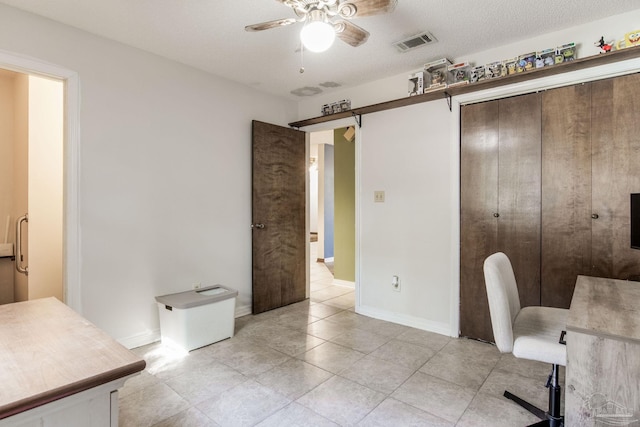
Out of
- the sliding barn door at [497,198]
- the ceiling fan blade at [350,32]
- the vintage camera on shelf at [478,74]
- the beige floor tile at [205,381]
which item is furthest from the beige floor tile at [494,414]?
the vintage camera on shelf at [478,74]

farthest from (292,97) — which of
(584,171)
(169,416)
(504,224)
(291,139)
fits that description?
(169,416)

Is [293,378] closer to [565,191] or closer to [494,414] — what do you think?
[494,414]

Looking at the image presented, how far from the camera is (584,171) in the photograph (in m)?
2.47

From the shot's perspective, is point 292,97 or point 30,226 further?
point 292,97

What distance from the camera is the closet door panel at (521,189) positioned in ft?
8.73

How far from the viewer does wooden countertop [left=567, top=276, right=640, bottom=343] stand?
1271mm

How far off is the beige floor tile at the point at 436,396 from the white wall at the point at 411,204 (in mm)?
940

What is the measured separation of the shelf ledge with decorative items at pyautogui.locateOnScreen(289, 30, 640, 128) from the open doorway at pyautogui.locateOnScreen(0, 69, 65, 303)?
3.00 meters

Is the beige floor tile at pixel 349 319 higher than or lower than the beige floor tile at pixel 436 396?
higher

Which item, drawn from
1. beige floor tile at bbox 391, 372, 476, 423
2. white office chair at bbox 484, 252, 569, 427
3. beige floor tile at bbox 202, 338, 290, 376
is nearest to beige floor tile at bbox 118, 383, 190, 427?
beige floor tile at bbox 202, 338, 290, 376

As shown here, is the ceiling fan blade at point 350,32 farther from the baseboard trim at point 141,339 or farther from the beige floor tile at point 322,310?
the baseboard trim at point 141,339

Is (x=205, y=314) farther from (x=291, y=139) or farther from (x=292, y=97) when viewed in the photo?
(x=292, y=97)

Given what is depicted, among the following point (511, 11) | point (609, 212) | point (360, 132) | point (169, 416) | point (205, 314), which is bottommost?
point (169, 416)

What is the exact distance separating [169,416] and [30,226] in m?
2.38
